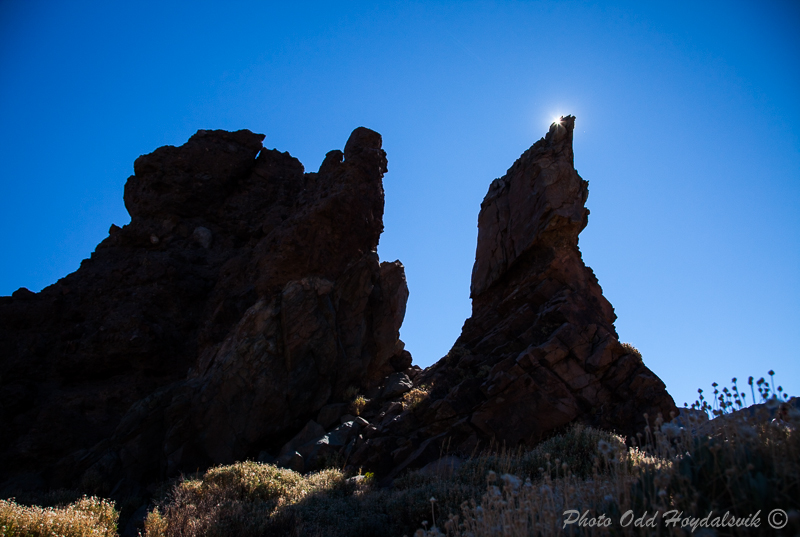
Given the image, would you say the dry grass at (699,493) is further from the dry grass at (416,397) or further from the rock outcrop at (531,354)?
the dry grass at (416,397)

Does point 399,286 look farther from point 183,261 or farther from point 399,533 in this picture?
point 399,533

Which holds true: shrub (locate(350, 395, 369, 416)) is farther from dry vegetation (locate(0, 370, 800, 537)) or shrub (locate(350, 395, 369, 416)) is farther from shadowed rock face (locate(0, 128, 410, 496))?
dry vegetation (locate(0, 370, 800, 537))

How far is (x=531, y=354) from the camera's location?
13.2 metres

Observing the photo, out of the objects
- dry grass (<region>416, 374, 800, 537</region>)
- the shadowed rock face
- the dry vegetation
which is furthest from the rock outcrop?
dry grass (<region>416, 374, 800, 537</region>)

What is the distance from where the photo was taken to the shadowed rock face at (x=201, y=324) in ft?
50.5

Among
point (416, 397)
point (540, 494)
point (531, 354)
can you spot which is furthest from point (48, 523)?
point (531, 354)

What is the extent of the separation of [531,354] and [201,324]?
1404 centimetres

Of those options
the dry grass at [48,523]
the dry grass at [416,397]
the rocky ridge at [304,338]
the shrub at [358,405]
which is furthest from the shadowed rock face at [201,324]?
the dry grass at [48,523]

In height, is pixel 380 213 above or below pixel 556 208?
above

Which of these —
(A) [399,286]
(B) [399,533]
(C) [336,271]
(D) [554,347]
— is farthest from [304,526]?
(A) [399,286]

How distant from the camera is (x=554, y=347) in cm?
1318

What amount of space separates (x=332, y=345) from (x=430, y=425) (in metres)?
5.95

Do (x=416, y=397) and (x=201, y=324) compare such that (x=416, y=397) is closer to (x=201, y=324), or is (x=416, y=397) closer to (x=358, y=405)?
(x=358, y=405)

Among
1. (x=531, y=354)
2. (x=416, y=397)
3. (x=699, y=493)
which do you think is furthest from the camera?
(x=416, y=397)
